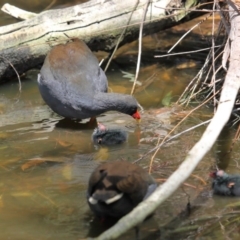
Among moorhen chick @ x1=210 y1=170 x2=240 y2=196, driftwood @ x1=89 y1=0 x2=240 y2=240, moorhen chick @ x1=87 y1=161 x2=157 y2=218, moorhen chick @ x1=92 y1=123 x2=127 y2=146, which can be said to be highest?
driftwood @ x1=89 y1=0 x2=240 y2=240

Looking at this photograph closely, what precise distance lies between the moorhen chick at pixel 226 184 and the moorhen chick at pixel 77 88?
5.42 feet

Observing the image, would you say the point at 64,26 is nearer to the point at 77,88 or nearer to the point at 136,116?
the point at 77,88

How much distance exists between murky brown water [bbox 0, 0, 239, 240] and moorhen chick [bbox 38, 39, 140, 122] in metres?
0.19

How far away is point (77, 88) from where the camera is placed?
6.06m

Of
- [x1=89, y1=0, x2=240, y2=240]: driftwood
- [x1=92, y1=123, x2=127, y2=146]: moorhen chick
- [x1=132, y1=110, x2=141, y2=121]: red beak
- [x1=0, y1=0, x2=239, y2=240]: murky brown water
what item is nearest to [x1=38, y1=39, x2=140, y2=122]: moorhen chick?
[x1=132, y1=110, x2=141, y2=121]: red beak

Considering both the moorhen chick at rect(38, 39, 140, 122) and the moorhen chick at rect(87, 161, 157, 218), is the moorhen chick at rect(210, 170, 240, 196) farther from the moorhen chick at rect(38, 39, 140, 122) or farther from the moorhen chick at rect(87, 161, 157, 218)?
the moorhen chick at rect(38, 39, 140, 122)

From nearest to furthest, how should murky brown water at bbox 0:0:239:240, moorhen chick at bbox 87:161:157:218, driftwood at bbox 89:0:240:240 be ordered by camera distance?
driftwood at bbox 89:0:240:240 → moorhen chick at bbox 87:161:157:218 → murky brown water at bbox 0:0:239:240

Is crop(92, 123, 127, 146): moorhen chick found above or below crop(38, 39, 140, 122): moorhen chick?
below

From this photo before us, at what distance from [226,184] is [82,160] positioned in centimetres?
130

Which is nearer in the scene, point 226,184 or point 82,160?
point 226,184

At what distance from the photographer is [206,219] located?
167 inches

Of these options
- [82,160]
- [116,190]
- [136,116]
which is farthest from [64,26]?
[116,190]

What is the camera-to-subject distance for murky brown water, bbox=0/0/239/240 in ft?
13.8

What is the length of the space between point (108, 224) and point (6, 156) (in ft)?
4.84
